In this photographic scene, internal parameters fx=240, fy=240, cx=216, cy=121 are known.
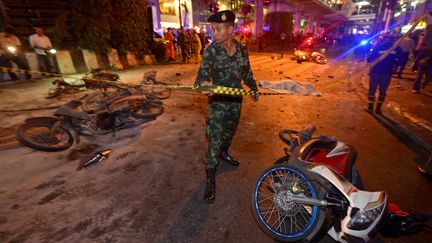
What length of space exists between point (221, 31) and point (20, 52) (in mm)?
12436

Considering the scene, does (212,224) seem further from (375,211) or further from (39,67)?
(39,67)

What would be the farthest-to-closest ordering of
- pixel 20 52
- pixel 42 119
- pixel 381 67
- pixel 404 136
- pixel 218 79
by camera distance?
pixel 20 52
pixel 381 67
pixel 404 136
pixel 42 119
pixel 218 79

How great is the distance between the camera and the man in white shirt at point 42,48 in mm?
11344

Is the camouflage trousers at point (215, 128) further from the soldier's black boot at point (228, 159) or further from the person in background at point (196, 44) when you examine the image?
the person in background at point (196, 44)

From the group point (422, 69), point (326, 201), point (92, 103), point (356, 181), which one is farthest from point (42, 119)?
point (422, 69)

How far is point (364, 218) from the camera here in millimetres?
2268

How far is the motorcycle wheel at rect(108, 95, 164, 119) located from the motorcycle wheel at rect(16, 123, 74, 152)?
1.08 meters

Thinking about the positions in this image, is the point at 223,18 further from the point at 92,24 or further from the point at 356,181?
the point at 92,24

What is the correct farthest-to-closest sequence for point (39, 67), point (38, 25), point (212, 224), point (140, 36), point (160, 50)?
point (160, 50), point (140, 36), point (38, 25), point (39, 67), point (212, 224)

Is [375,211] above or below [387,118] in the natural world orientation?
above

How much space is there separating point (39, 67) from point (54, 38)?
8.13ft

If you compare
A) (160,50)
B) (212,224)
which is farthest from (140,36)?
(212,224)

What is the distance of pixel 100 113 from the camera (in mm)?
5133

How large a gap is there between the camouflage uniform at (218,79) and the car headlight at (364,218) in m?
1.79
